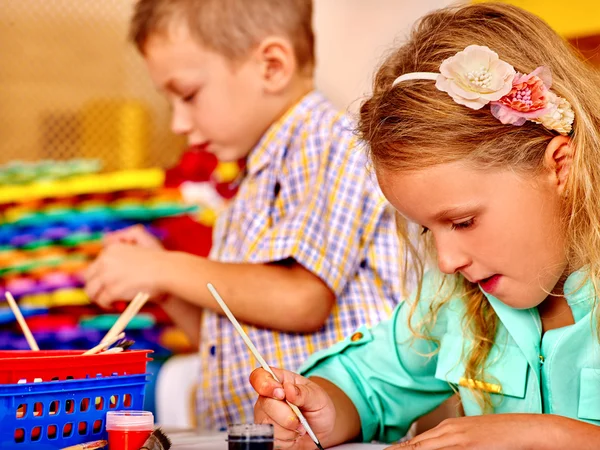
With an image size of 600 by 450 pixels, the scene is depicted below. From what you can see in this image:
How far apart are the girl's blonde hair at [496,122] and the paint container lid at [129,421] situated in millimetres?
383

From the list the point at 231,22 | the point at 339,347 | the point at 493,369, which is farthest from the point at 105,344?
the point at 231,22

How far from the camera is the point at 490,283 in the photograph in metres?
0.98

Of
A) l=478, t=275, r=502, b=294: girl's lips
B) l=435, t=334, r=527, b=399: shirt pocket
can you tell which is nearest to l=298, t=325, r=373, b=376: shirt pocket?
l=435, t=334, r=527, b=399: shirt pocket

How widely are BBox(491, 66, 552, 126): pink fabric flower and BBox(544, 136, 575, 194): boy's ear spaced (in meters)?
0.05

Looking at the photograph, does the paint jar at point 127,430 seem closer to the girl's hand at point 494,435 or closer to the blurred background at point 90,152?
the girl's hand at point 494,435

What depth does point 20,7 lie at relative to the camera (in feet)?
6.66

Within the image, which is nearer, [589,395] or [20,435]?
[20,435]

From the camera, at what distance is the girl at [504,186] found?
93 centimetres

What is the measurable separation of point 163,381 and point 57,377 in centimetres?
87

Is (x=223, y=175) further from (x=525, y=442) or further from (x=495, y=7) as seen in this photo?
(x=525, y=442)

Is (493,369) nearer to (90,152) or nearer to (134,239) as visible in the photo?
(134,239)

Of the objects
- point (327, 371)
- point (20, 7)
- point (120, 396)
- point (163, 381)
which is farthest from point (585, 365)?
point (20, 7)

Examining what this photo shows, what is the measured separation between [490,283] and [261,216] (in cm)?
57

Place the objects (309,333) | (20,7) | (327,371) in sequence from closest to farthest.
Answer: (327,371)
(309,333)
(20,7)
